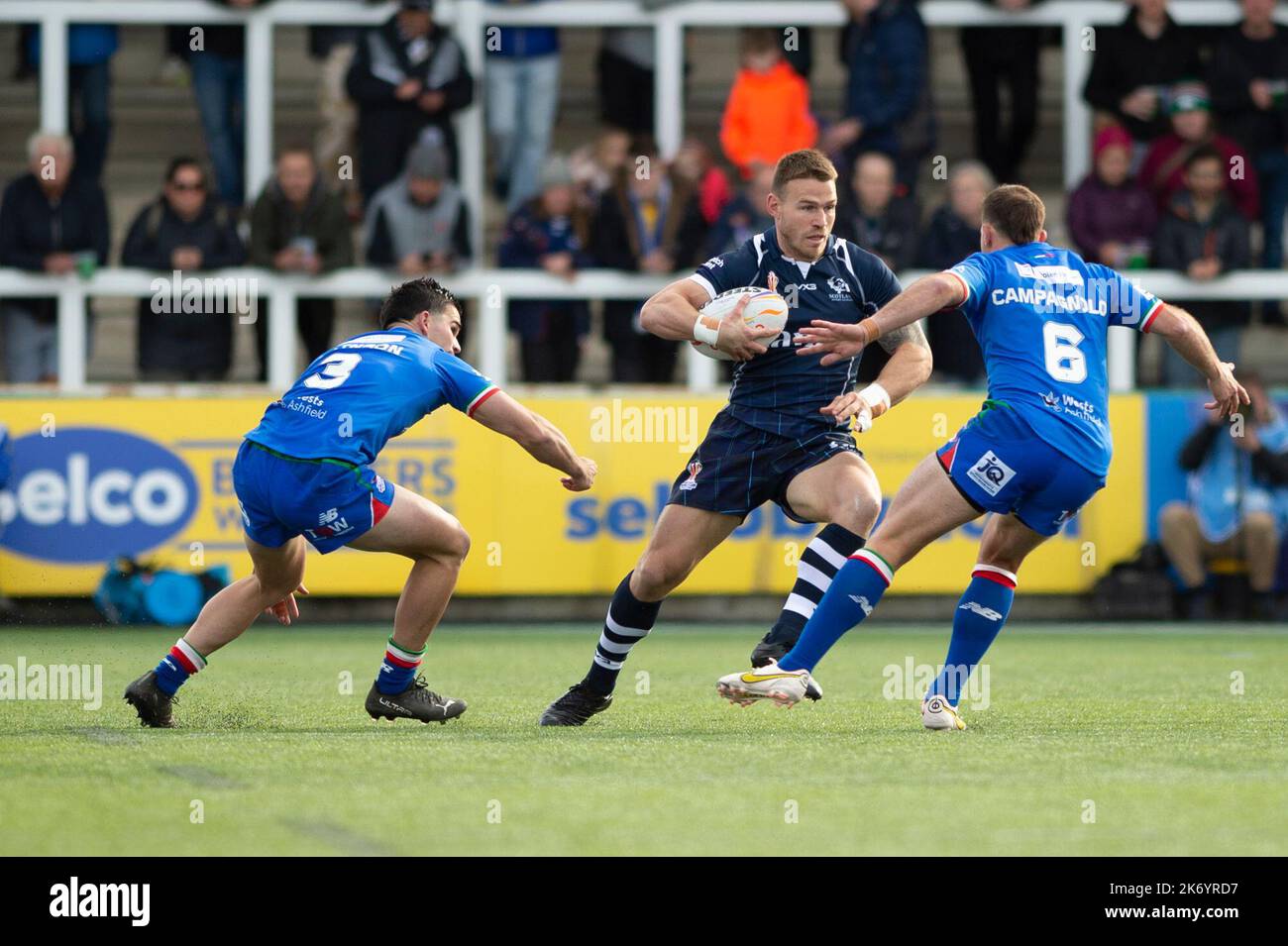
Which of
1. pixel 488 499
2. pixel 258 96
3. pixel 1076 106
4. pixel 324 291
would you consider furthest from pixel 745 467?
pixel 1076 106

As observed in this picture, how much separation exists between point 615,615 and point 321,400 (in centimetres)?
145

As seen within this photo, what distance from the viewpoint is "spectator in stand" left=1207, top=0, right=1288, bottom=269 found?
1528cm

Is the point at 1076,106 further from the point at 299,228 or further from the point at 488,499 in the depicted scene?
the point at 299,228

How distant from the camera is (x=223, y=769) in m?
6.52

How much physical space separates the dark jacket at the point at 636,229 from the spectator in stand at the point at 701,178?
6 cm

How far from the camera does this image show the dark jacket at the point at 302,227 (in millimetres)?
14562

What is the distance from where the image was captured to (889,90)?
581 inches

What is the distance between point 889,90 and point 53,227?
6.13 metres

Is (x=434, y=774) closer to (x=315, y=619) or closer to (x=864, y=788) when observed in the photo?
(x=864, y=788)

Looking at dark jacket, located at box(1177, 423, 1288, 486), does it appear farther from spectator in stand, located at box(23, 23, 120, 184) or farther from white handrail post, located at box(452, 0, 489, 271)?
spectator in stand, located at box(23, 23, 120, 184)

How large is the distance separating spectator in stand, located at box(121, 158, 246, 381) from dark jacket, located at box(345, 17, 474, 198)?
115 centimetres

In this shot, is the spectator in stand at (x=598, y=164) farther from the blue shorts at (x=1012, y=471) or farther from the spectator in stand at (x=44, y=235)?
the blue shorts at (x=1012, y=471)

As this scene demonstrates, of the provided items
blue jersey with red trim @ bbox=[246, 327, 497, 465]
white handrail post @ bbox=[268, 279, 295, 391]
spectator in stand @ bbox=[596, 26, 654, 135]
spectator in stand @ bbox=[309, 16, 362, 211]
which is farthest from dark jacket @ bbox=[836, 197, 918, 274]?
blue jersey with red trim @ bbox=[246, 327, 497, 465]

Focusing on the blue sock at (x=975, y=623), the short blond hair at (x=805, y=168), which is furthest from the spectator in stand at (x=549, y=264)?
the blue sock at (x=975, y=623)
